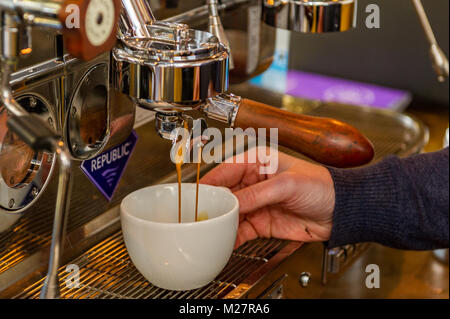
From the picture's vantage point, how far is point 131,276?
1.86 ft

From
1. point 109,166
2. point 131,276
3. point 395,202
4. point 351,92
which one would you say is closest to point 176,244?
point 131,276

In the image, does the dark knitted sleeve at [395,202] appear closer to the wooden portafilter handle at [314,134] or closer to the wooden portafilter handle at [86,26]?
the wooden portafilter handle at [314,134]

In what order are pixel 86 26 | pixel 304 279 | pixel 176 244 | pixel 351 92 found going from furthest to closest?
pixel 351 92 < pixel 304 279 < pixel 176 244 < pixel 86 26

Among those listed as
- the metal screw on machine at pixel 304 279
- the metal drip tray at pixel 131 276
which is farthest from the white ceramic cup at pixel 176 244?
the metal screw on machine at pixel 304 279

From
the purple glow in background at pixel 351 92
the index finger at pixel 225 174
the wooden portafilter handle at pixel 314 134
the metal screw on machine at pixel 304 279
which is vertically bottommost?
the purple glow in background at pixel 351 92

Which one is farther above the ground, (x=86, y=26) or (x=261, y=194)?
(x=86, y=26)

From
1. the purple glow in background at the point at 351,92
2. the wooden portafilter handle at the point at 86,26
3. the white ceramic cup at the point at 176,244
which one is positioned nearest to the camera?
the wooden portafilter handle at the point at 86,26

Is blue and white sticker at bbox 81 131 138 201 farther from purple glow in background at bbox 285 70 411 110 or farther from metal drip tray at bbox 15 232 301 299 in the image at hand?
purple glow in background at bbox 285 70 411 110

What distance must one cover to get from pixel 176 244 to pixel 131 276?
70mm

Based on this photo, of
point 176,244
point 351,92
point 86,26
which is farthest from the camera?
point 351,92

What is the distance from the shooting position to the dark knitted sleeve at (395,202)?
712 mm

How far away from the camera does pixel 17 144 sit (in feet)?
1.75

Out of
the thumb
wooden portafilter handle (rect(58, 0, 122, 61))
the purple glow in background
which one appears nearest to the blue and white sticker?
the thumb

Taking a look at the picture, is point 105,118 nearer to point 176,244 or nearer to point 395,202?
point 176,244
